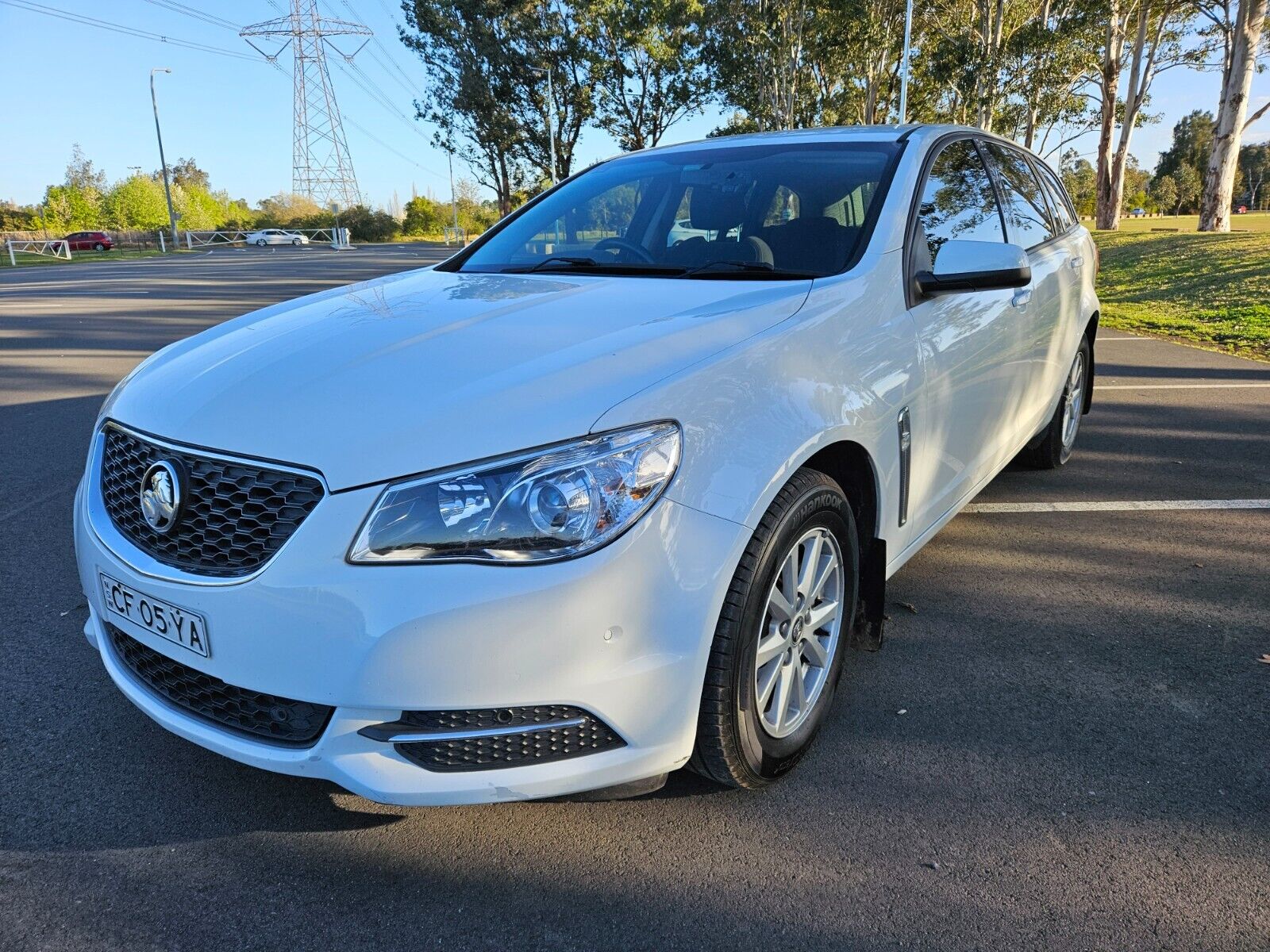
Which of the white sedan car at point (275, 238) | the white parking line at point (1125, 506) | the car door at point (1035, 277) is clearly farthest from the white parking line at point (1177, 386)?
the white sedan car at point (275, 238)

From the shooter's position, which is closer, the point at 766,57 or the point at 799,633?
the point at 799,633

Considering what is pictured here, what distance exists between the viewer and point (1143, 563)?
11.9 ft

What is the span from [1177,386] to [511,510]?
7278 mm

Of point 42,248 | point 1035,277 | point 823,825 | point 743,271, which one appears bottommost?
point 823,825

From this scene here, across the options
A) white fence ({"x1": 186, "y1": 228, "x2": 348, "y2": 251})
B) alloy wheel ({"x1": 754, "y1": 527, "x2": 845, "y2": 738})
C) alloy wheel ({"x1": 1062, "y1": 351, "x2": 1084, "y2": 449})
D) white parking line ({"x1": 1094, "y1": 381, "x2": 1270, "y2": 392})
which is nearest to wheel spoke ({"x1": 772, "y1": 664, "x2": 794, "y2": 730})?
alloy wheel ({"x1": 754, "y1": 527, "x2": 845, "y2": 738})

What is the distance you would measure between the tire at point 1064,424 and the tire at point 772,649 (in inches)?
109

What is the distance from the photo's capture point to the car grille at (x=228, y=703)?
177cm

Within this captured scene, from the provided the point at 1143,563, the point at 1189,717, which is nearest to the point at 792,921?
the point at 1189,717

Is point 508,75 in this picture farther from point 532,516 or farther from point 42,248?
point 532,516

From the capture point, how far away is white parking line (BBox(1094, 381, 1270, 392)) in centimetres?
707

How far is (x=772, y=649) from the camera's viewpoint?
2.12m

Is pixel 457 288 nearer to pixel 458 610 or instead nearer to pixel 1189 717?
pixel 458 610

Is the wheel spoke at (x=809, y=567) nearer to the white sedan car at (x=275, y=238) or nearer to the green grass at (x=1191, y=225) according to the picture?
the green grass at (x=1191, y=225)

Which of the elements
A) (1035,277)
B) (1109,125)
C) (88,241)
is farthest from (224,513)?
(88,241)
